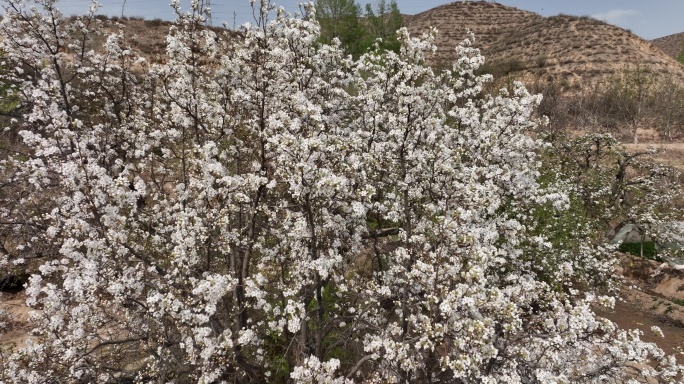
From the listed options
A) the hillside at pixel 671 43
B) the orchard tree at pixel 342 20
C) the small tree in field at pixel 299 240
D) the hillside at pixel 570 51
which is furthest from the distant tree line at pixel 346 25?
the hillside at pixel 671 43

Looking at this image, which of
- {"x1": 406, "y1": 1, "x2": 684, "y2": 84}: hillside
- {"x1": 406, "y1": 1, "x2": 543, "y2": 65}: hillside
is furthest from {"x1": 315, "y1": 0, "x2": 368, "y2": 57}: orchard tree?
{"x1": 406, "y1": 1, "x2": 543, "y2": 65}: hillside

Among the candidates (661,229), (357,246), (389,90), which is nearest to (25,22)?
(389,90)

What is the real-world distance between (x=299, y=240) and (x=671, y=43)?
12877cm

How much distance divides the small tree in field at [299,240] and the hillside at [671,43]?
115 m

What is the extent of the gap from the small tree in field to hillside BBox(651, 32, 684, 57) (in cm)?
11485

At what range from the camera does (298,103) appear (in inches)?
237

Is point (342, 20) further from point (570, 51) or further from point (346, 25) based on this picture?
point (570, 51)

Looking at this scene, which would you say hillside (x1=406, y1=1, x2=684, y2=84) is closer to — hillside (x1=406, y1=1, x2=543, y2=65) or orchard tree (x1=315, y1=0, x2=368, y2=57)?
hillside (x1=406, y1=1, x2=543, y2=65)

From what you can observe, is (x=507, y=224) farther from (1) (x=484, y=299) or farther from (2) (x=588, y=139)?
(2) (x=588, y=139)

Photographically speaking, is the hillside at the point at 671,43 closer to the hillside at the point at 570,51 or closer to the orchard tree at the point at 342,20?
the hillside at the point at 570,51

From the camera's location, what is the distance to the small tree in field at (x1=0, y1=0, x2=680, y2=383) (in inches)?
212

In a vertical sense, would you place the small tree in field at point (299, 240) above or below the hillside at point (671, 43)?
below

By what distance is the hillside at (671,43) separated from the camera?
289 ft

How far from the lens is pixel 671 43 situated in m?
93.1
